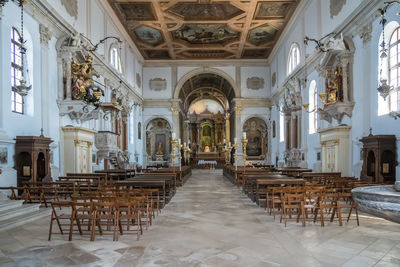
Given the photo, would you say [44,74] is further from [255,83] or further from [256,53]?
[255,83]

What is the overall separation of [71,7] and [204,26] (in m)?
10.8

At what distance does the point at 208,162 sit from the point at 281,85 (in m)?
12.2

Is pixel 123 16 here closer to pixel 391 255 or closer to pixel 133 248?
pixel 133 248

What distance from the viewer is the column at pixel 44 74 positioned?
1189 centimetres

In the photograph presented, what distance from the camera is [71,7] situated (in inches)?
555

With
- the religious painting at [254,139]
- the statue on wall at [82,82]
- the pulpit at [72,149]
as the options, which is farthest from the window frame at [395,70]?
the religious painting at [254,139]

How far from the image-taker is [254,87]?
1164 inches

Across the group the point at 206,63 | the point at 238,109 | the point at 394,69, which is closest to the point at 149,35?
the point at 206,63

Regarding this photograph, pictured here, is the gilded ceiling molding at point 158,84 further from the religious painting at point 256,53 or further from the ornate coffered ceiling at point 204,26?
the religious painting at point 256,53

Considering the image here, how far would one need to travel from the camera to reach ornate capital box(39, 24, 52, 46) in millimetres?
11863

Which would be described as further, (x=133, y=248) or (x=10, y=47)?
(x=10, y=47)

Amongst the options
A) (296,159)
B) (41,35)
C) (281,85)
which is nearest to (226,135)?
(281,85)

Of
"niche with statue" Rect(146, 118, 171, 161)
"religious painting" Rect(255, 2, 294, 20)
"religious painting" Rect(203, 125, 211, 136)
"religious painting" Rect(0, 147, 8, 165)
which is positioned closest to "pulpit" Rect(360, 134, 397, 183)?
"religious painting" Rect(0, 147, 8, 165)

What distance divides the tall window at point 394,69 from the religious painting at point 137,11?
13.3 meters
